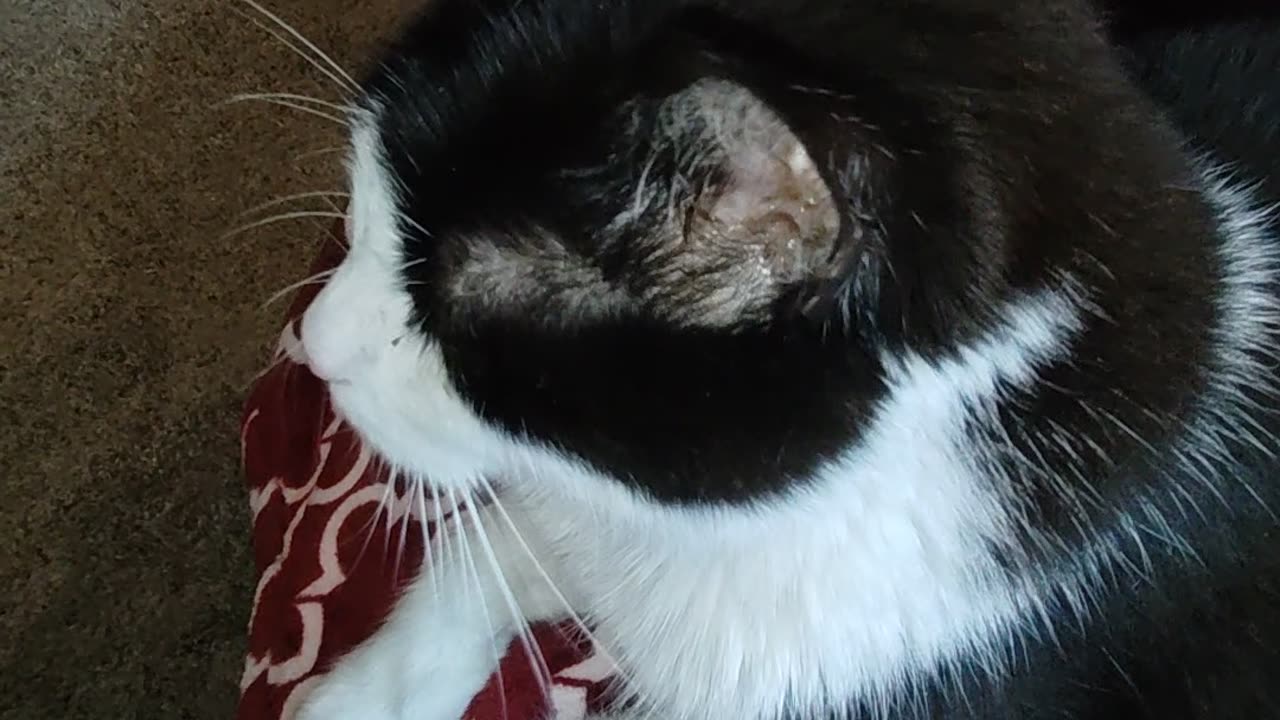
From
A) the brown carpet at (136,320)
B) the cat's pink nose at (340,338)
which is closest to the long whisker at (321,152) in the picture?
the brown carpet at (136,320)

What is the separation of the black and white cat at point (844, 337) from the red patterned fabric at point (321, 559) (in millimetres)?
153

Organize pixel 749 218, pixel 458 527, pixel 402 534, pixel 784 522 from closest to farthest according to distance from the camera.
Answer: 1. pixel 749 218
2. pixel 784 522
3. pixel 458 527
4. pixel 402 534

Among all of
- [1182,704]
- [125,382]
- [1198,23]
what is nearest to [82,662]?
[125,382]

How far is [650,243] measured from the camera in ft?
1.88

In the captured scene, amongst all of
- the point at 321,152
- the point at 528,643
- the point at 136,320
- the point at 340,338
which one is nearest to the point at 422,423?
the point at 340,338

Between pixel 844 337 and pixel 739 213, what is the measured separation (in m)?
0.07

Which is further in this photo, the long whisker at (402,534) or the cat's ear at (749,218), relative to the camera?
the long whisker at (402,534)

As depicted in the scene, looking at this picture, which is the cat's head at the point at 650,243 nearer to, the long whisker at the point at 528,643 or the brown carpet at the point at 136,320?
the long whisker at the point at 528,643

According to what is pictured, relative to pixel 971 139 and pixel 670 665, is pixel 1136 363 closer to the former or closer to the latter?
pixel 971 139

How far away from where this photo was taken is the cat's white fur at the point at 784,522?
64 centimetres

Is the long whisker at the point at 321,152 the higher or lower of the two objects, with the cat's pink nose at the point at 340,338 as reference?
higher

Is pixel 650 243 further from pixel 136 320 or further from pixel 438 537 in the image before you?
pixel 136 320

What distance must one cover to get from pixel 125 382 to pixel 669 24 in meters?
1.00

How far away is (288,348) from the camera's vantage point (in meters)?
1.08
